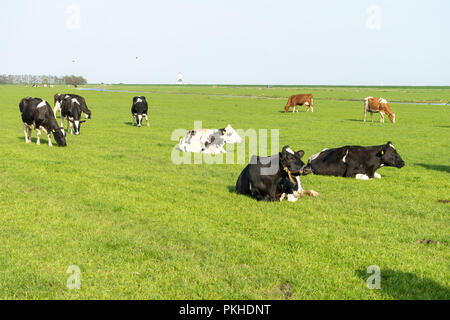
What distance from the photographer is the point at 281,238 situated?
7258 millimetres

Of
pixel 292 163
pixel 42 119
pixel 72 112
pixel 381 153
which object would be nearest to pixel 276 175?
pixel 292 163

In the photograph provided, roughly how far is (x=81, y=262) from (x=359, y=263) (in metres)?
4.33

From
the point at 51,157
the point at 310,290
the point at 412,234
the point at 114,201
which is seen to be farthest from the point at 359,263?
the point at 51,157

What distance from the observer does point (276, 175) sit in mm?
9586

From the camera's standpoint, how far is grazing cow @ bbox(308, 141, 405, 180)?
12570mm

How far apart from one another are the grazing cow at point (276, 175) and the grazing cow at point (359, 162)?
3362mm

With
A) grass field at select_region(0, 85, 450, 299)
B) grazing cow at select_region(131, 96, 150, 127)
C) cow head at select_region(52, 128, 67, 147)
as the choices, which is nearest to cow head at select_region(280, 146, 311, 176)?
grass field at select_region(0, 85, 450, 299)

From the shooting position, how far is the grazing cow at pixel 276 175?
30.9 ft

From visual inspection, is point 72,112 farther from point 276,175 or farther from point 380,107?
point 380,107

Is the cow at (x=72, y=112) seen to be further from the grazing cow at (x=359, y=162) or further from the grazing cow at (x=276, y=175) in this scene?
the grazing cow at (x=276, y=175)

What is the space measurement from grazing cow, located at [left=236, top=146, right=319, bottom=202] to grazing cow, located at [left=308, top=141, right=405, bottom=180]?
11.0 feet

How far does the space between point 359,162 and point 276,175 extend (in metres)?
4.31

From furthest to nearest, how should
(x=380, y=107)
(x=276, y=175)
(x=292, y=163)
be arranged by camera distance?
(x=380, y=107)
(x=276, y=175)
(x=292, y=163)

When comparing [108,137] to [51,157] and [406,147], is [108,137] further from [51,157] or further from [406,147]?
[406,147]
